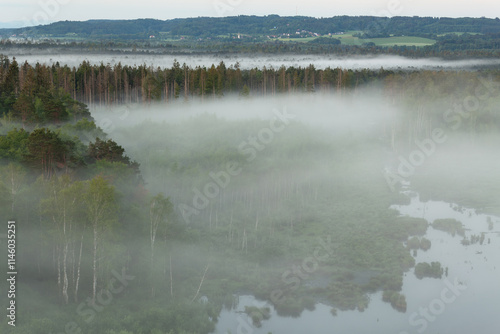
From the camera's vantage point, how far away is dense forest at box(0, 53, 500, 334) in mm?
41062

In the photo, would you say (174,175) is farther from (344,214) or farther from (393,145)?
(393,145)

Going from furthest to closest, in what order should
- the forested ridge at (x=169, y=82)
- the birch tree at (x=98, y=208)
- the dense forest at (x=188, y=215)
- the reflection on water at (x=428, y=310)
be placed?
1. the forested ridge at (x=169, y=82)
2. the reflection on water at (x=428, y=310)
3. the dense forest at (x=188, y=215)
4. the birch tree at (x=98, y=208)

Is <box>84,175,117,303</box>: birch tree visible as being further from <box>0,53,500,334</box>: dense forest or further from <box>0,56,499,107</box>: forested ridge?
<box>0,56,499,107</box>: forested ridge

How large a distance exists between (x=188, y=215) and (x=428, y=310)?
31617mm

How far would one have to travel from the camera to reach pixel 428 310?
161ft

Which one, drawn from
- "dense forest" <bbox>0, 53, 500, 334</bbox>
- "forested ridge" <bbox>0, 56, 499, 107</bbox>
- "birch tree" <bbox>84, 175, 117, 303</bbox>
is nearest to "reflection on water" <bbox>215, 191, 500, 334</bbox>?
"dense forest" <bbox>0, 53, 500, 334</bbox>

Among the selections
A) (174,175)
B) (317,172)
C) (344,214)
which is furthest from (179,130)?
(344,214)

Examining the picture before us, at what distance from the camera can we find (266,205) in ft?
255

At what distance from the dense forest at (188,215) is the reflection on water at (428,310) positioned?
108cm

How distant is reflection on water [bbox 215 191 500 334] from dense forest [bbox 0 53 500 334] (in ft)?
3.53

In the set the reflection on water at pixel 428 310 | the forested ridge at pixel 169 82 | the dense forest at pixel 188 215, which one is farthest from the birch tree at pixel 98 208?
the forested ridge at pixel 169 82

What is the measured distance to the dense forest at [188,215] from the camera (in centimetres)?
4106

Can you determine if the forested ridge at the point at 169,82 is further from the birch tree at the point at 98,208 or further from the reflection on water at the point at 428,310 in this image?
the reflection on water at the point at 428,310

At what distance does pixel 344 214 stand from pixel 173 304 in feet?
126
